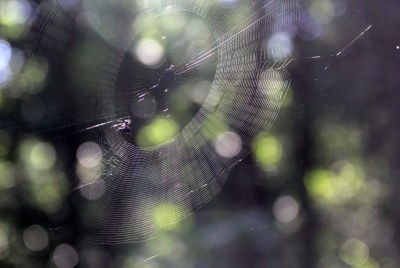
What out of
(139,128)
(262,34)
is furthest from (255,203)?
(262,34)

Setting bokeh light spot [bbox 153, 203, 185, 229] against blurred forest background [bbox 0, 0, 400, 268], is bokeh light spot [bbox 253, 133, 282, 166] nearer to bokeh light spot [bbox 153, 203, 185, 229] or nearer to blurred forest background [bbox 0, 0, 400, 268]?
blurred forest background [bbox 0, 0, 400, 268]

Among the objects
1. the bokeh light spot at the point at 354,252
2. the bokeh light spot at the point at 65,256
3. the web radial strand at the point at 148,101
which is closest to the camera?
the web radial strand at the point at 148,101

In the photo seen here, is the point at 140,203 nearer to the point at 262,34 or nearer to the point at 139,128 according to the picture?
the point at 139,128

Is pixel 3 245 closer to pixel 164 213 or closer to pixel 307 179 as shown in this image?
pixel 164 213

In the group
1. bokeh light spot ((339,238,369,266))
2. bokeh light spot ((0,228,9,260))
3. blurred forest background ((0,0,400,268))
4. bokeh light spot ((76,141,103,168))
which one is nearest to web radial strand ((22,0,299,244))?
bokeh light spot ((76,141,103,168))

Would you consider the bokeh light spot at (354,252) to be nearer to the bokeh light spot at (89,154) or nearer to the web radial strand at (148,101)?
the web radial strand at (148,101)

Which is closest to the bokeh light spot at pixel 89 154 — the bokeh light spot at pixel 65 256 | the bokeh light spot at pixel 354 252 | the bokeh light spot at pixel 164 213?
the bokeh light spot at pixel 164 213
